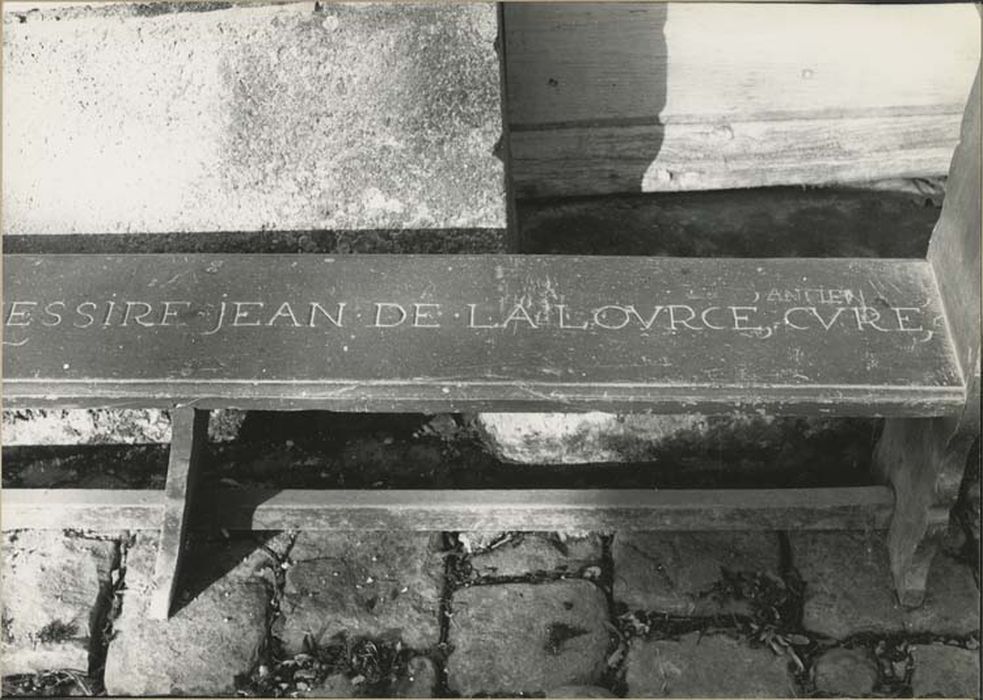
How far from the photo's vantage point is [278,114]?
2.96 metres

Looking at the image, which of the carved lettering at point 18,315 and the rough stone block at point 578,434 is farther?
the rough stone block at point 578,434

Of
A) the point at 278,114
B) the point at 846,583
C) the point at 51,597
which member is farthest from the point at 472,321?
the point at 51,597

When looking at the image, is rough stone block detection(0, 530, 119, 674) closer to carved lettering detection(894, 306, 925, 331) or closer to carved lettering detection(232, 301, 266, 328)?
carved lettering detection(232, 301, 266, 328)

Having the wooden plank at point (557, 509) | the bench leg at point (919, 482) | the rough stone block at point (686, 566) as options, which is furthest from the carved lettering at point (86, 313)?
the bench leg at point (919, 482)

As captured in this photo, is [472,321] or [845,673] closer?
[472,321]

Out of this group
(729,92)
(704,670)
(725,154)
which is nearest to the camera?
(704,670)

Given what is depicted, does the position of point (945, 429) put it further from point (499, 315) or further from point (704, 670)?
point (499, 315)

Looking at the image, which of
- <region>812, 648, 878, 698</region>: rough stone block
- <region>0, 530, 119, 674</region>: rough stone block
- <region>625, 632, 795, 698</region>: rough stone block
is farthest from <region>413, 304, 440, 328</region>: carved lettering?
<region>812, 648, 878, 698</region>: rough stone block

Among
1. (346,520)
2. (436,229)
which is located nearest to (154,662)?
(346,520)

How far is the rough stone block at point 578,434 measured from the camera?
3045mm

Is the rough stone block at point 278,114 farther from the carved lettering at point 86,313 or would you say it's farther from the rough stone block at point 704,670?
the rough stone block at point 704,670

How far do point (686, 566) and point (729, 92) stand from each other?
59.0 inches

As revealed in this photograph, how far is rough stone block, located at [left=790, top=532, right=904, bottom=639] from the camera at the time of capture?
272 centimetres

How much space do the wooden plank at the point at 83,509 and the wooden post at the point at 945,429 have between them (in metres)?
1.75
